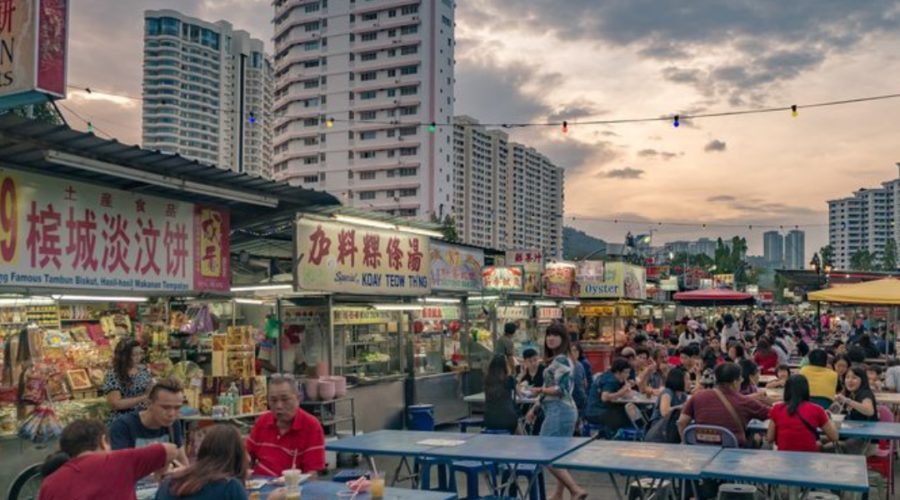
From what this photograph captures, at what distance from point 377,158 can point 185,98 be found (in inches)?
868

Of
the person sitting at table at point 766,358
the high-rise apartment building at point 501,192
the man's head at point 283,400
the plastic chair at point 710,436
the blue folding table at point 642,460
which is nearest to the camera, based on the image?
the blue folding table at point 642,460

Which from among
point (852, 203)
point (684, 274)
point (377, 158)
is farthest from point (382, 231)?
point (852, 203)

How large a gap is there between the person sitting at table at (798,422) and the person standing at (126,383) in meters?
5.95

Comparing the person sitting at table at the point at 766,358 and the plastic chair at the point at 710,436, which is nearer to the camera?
the plastic chair at the point at 710,436

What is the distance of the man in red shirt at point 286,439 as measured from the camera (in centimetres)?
600

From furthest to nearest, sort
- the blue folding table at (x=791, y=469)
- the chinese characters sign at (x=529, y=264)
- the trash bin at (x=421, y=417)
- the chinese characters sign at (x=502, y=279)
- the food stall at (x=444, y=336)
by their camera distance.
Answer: the chinese characters sign at (x=529, y=264) → the chinese characters sign at (x=502, y=279) → the food stall at (x=444, y=336) → the trash bin at (x=421, y=417) → the blue folding table at (x=791, y=469)

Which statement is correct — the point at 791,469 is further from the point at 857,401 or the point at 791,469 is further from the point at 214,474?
the point at 214,474

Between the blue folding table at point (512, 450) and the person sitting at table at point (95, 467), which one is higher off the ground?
the person sitting at table at point (95, 467)

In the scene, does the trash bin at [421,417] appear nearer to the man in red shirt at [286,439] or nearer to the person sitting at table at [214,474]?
the man in red shirt at [286,439]

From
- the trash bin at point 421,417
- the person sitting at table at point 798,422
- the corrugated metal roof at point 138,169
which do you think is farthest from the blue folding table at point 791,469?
the trash bin at point 421,417

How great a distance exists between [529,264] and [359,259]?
28.8ft

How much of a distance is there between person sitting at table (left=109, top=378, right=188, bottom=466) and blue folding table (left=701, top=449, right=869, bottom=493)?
3.76m

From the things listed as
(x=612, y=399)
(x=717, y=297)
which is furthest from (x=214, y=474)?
(x=717, y=297)

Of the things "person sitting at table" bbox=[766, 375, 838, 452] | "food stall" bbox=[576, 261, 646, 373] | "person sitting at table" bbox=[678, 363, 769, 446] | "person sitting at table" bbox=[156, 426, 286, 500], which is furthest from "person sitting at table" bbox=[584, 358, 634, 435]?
"food stall" bbox=[576, 261, 646, 373]
